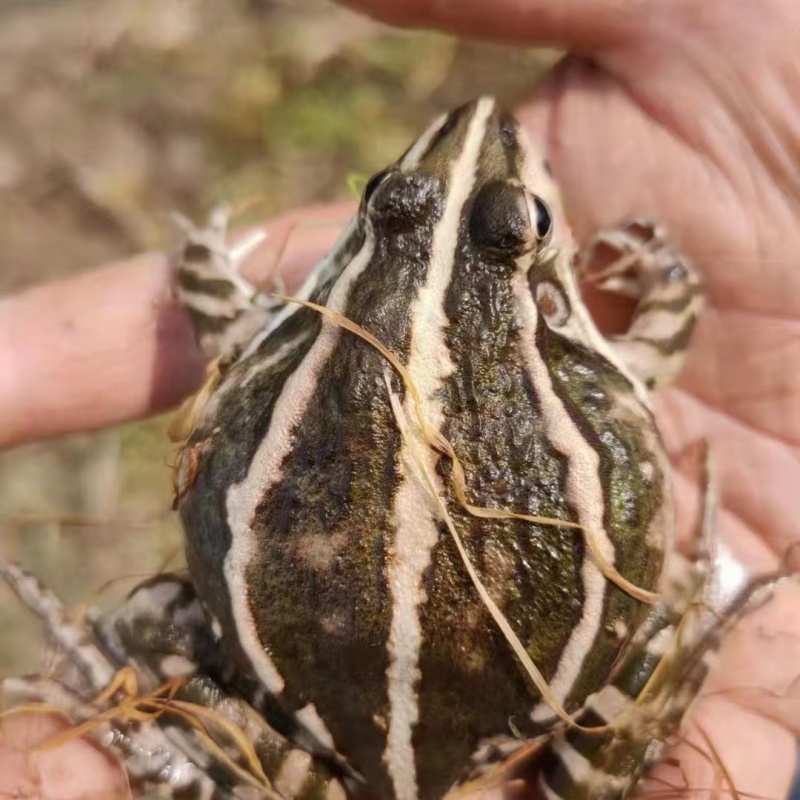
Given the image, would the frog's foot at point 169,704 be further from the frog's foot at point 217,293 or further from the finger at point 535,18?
the finger at point 535,18

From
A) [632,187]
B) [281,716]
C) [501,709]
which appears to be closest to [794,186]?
Result: [632,187]

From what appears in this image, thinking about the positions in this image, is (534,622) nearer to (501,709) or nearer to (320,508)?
(501,709)

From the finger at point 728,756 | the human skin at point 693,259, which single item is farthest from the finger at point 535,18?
the finger at point 728,756

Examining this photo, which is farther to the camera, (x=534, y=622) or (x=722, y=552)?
(x=722, y=552)

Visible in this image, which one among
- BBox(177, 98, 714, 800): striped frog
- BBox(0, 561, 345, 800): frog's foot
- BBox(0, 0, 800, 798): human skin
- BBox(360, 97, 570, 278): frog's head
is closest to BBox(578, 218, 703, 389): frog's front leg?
BBox(0, 0, 800, 798): human skin

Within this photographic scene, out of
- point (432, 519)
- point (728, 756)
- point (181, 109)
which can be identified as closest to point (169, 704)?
point (432, 519)

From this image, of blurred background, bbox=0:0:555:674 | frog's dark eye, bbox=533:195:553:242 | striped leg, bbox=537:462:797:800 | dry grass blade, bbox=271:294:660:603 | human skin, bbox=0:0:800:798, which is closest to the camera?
dry grass blade, bbox=271:294:660:603

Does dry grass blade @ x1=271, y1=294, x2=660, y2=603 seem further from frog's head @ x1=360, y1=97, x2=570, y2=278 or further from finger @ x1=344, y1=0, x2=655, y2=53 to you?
finger @ x1=344, y1=0, x2=655, y2=53
